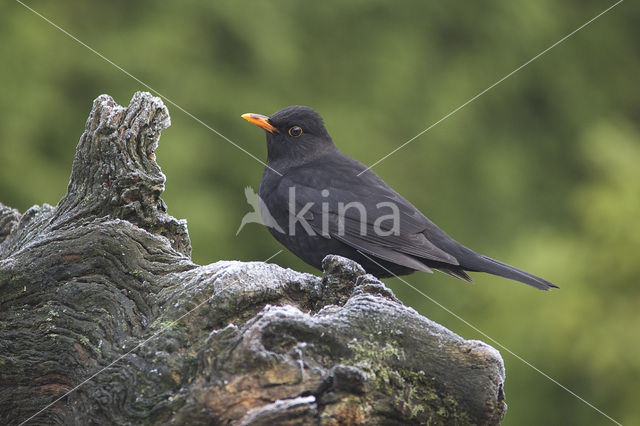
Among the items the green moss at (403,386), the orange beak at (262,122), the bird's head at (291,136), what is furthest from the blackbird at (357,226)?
the green moss at (403,386)

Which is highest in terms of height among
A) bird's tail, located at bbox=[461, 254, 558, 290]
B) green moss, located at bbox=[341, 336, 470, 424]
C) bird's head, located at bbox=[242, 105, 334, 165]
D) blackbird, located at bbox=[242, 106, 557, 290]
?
bird's head, located at bbox=[242, 105, 334, 165]

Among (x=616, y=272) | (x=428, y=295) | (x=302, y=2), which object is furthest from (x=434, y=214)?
(x=302, y=2)

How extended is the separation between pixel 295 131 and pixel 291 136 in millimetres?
40

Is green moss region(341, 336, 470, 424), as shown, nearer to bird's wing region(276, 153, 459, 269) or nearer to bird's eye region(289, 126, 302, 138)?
bird's wing region(276, 153, 459, 269)

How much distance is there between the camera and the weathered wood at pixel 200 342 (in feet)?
7.07

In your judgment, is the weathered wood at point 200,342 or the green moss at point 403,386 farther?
the green moss at point 403,386

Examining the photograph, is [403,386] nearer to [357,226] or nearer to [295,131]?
[357,226]

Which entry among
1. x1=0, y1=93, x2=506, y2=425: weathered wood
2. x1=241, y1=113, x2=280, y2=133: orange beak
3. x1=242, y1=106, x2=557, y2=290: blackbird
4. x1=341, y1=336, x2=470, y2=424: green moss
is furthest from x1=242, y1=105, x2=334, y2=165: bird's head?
x1=341, y1=336, x2=470, y2=424: green moss

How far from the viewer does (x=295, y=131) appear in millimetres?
4758

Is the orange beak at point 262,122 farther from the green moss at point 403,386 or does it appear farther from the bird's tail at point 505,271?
the green moss at point 403,386

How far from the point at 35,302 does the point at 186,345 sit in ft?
2.26

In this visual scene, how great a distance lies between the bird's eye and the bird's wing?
0.29 metres

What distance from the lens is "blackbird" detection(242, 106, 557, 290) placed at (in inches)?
158

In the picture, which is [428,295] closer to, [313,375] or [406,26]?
[406,26]
